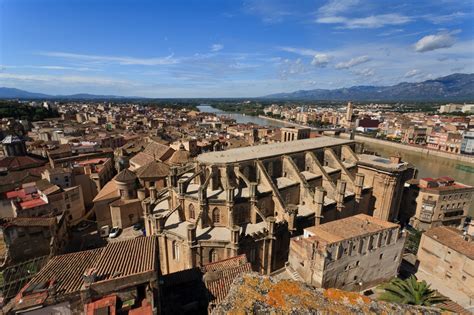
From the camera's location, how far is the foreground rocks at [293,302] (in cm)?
423

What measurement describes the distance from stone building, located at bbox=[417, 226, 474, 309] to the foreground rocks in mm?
21358

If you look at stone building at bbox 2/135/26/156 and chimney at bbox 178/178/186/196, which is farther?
stone building at bbox 2/135/26/156

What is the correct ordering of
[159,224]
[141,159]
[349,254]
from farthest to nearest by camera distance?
1. [141,159]
2. [159,224]
3. [349,254]

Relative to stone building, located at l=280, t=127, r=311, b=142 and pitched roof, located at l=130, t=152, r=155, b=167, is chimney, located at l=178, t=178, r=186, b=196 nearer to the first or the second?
pitched roof, located at l=130, t=152, r=155, b=167

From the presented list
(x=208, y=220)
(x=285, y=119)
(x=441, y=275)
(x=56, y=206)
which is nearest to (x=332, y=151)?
(x=441, y=275)

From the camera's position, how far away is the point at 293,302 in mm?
4375

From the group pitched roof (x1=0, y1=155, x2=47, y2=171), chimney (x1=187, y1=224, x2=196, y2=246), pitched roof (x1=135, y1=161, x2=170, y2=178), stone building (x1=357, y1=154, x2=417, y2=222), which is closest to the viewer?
chimney (x1=187, y1=224, x2=196, y2=246)

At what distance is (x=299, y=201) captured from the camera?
25.1m

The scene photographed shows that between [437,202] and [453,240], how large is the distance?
1106 cm

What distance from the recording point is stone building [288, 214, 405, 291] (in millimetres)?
16484

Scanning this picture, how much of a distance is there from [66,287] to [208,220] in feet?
40.2

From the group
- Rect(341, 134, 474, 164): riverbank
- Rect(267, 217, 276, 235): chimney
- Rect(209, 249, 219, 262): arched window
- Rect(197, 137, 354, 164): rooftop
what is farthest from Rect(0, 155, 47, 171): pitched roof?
Rect(341, 134, 474, 164): riverbank

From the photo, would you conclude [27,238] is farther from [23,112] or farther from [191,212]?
[23,112]

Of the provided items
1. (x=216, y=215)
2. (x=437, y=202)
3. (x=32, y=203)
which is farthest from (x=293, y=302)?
(x=437, y=202)
